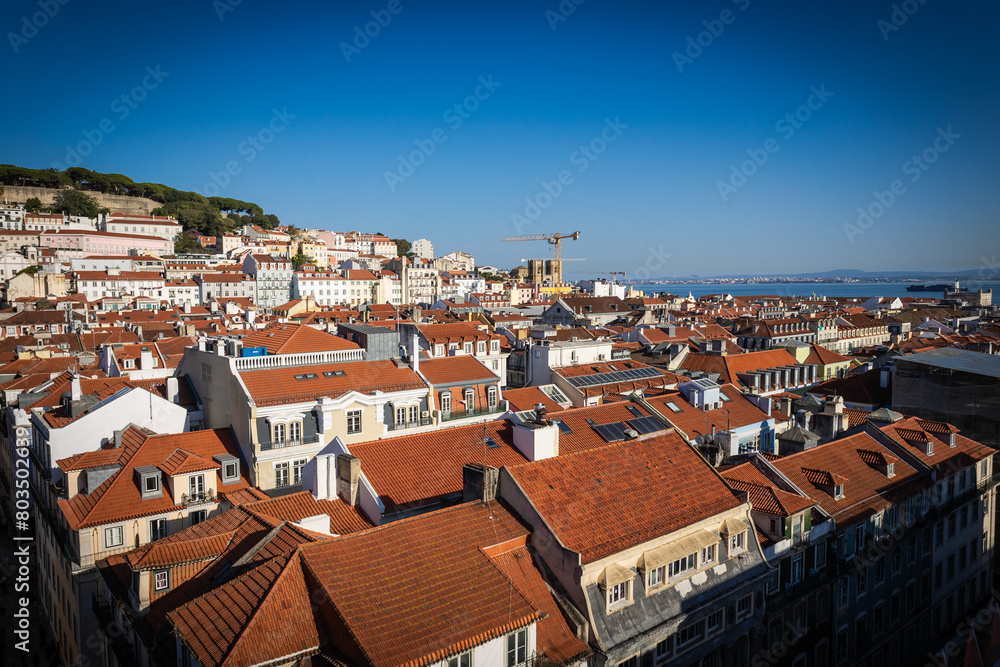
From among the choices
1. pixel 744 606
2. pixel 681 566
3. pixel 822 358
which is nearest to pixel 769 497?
pixel 744 606

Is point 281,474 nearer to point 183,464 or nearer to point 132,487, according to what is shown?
point 183,464

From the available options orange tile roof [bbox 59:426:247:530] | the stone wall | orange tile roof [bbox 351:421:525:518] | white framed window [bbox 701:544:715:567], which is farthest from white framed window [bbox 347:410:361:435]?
the stone wall

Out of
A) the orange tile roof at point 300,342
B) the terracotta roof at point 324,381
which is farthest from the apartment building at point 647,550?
the orange tile roof at point 300,342

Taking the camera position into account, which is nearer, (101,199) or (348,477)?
(348,477)

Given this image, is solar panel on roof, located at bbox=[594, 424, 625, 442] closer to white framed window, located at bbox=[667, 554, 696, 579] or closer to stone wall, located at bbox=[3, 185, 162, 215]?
white framed window, located at bbox=[667, 554, 696, 579]

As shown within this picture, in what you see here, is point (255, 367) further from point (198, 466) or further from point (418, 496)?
point (418, 496)

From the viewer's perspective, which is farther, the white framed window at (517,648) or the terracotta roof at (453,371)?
the terracotta roof at (453,371)

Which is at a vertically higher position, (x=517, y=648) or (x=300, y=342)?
(x=300, y=342)

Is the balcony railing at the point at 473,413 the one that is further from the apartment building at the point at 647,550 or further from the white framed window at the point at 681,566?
the white framed window at the point at 681,566
